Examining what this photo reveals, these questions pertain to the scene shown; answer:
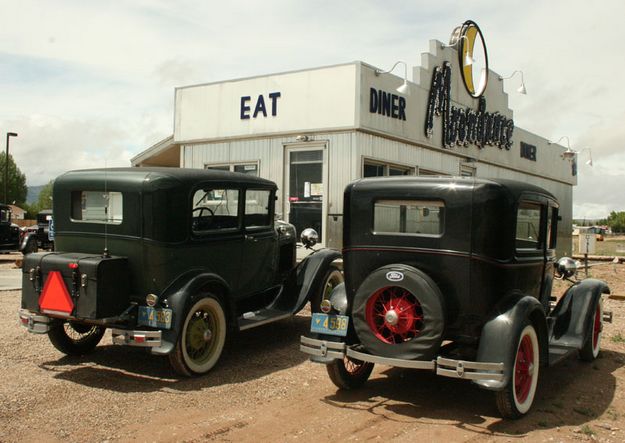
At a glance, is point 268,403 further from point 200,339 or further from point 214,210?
point 214,210

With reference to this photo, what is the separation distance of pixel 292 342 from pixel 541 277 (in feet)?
10.2

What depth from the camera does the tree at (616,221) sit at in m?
139

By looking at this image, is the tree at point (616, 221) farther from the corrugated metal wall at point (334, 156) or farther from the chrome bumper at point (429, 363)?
the chrome bumper at point (429, 363)

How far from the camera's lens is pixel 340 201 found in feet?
43.0

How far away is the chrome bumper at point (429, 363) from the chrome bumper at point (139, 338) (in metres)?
1.35

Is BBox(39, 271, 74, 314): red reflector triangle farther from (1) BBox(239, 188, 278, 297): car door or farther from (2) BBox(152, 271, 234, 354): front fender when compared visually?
(1) BBox(239, 188, 278, 297): car door

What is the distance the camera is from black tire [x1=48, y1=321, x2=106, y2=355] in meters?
6.31

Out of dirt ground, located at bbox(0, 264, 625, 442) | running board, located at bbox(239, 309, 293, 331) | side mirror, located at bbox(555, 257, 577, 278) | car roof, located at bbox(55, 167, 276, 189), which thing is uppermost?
car roof, located at bbox(55, 167, 276, 189)

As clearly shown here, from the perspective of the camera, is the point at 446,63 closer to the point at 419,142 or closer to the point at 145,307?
the point at 419,142

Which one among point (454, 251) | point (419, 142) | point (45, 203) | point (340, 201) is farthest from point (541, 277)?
point (45, 203)

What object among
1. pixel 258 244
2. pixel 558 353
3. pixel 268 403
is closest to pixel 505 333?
pixel 558 353

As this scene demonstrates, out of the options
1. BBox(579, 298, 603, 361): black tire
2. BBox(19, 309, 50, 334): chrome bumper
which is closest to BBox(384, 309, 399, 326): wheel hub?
BBox(579, 298, 603, 361): black tire

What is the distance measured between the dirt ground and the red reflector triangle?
703mm

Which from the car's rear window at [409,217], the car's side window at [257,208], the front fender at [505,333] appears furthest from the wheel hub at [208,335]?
the front fender at [505,333]
